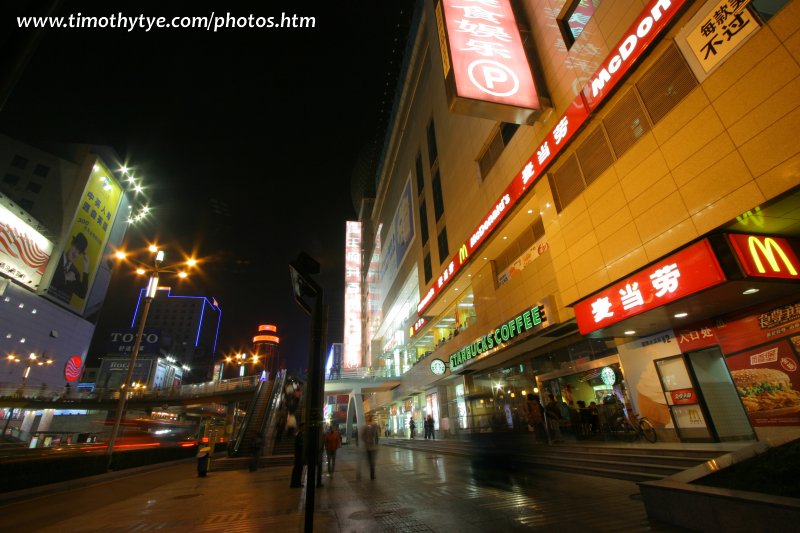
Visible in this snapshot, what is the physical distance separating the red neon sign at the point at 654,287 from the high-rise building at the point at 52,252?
60.5m

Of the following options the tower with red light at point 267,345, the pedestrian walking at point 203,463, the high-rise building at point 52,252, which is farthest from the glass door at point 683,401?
the tower with red light at point 267,345

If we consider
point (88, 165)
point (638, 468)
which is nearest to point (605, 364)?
point (638, 468)

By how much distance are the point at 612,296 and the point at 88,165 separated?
7584 centimetres

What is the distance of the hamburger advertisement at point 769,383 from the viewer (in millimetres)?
7781

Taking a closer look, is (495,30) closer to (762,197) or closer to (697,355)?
(762,197)

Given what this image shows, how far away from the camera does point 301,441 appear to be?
Answer: 10.6 metres

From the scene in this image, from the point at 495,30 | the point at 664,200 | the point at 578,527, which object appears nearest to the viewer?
the point at 578,527

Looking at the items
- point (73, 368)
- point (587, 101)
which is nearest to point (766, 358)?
point (587, 101)

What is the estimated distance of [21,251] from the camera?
45.4 m

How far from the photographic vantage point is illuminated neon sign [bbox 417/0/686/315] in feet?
29.6

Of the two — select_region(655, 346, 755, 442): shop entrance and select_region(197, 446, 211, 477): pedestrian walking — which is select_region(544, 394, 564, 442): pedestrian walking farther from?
select_region(197, 446, 211, 477): pedestrian walking

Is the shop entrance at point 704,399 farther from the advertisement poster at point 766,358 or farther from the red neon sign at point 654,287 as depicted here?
the red neon sign at point 654,287

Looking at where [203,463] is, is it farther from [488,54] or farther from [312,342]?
[488,54]

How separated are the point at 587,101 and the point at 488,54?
551cm
